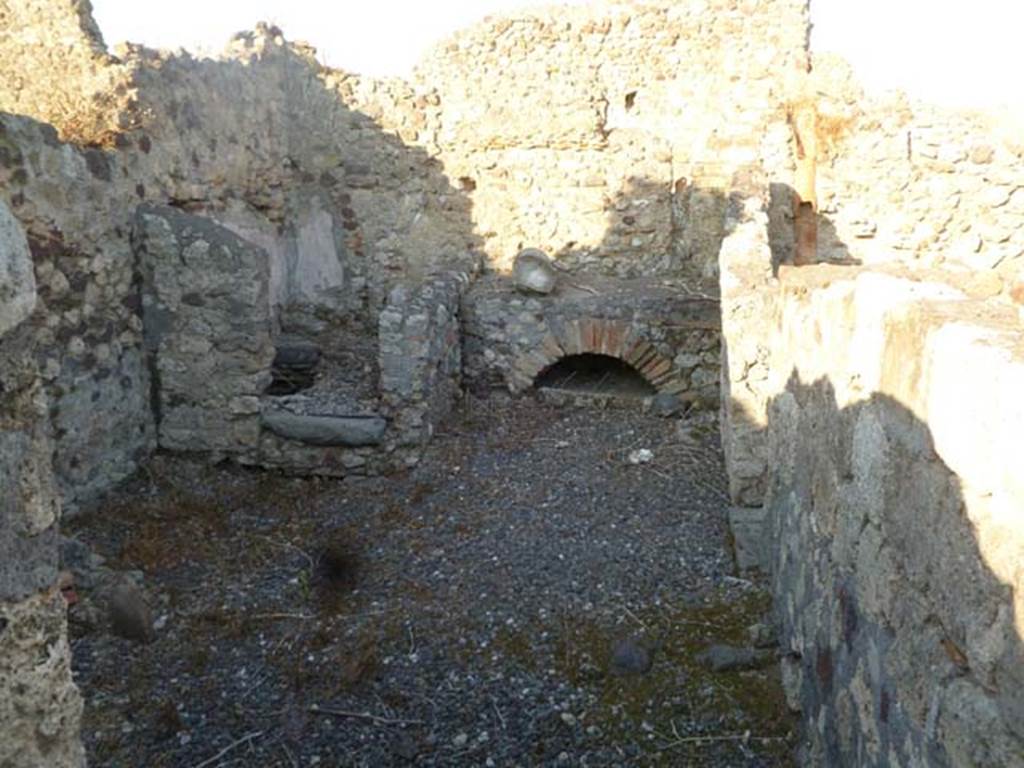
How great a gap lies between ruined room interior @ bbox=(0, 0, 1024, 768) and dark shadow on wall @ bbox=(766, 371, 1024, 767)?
0.05ft

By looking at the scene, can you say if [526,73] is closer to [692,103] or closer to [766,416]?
[692,103]

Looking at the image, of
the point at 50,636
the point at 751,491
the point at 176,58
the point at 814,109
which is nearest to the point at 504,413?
the point at 751,491

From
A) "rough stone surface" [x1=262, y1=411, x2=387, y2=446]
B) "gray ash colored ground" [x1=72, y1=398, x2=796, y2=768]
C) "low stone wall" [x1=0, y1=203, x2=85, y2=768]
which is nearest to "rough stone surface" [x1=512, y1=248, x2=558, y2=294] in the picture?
"gray ash colored ground" [x1=72, y1=398, x2=796, y2=768]

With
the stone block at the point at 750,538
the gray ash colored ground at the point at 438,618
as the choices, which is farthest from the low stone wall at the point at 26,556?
the stone block at the point at 750,538

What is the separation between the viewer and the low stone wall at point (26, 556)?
155 cm

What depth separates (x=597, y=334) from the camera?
7.08 metres

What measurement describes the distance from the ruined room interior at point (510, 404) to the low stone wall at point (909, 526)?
0.04 feet

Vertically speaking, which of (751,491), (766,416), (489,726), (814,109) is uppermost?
(814,109)

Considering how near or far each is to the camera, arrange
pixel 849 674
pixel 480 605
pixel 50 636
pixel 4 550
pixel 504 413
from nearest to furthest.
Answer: pixel 4 550 < pixel 50 636 < pixel 849 674 < pixel 480 605 < pixel 504 413

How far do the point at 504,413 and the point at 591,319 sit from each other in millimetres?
1101

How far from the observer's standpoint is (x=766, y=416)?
4430mm

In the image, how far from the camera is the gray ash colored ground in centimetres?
323

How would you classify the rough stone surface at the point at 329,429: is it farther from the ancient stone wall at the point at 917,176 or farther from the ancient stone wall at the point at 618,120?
the ancient stone wall at the point at 917,176

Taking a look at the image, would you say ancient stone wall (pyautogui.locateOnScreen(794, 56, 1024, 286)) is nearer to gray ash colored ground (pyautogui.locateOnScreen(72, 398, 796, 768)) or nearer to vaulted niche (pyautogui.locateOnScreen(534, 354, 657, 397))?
vaulted niche (pyautogui.locateOnScreen(534, 354, 657, 397))
